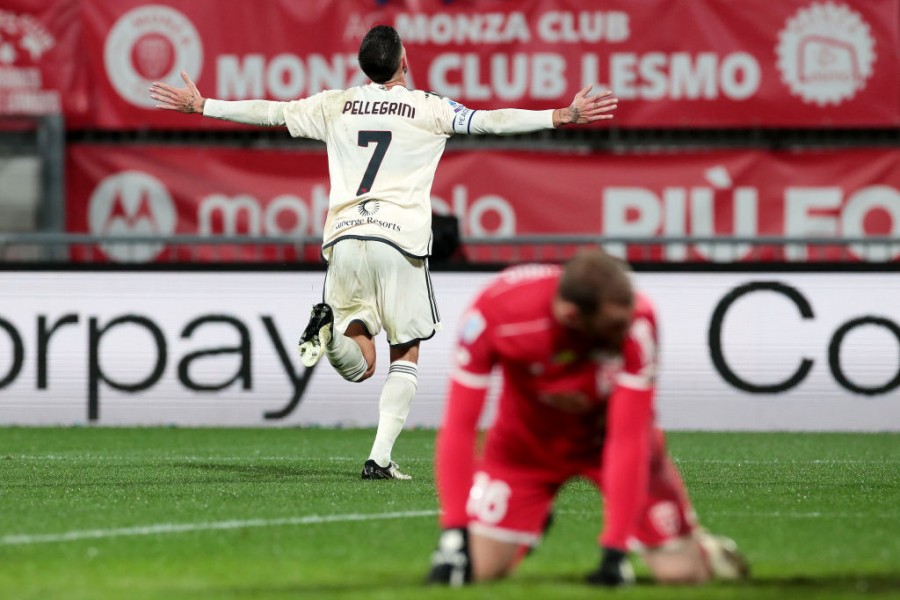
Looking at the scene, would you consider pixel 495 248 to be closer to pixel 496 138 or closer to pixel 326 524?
pixel 496 138

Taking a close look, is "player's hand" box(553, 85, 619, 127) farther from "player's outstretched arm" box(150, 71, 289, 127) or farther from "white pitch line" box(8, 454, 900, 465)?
"white pitch line" box(8, 454, 900, 465)

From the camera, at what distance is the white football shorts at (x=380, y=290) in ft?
29.9

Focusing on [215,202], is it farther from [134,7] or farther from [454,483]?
[454,483]

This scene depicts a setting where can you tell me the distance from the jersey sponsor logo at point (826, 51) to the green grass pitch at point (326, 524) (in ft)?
17.7

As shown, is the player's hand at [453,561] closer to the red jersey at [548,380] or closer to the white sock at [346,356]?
the red jersey at [548,380]

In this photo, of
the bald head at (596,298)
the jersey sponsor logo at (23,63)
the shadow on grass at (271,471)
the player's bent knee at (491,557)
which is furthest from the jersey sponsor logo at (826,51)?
the bald head at (596,298)

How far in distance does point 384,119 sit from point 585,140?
770 centimetres

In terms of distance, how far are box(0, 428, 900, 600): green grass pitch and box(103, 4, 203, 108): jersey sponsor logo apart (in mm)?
5750

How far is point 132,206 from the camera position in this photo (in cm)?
1644

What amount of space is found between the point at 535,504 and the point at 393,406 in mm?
3606

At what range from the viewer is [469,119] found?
9109 millimetres

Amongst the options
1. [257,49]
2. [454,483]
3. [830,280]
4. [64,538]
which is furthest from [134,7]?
[454,483]

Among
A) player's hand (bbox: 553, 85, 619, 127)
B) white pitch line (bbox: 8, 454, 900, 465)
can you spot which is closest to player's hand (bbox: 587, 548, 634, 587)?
player's hand (bbox: 553, 85, 619, 127)

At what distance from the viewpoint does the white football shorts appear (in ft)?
29.9
